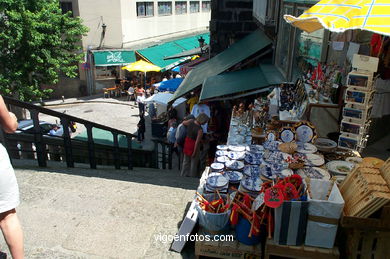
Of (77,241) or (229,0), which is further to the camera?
(229,0)

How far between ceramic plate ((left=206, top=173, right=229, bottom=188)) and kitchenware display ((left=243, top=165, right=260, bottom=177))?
34 cm

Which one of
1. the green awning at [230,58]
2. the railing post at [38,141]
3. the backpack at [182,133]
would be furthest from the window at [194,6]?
the railing post at [38,141]

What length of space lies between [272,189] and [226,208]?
66 centimetres

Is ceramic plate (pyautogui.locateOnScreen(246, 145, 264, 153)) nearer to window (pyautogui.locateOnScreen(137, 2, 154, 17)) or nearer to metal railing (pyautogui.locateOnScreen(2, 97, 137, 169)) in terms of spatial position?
metal railing (pyautogui.locateOnScreen(2, 97, 137, 169))

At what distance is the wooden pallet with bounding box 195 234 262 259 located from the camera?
351 cm

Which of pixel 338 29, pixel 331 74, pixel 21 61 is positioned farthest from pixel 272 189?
pixel 21 61

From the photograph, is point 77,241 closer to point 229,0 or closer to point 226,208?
point 226,208

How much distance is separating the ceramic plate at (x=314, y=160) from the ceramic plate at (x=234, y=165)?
93cm

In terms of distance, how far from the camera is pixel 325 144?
5160mm

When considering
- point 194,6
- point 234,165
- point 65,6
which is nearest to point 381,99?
point 234,165

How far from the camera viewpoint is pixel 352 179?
138 inches

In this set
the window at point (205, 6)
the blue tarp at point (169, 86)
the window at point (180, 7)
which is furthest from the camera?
the window at point (205, 6)

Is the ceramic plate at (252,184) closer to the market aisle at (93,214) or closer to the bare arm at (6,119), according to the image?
the market aisle at (93,214)

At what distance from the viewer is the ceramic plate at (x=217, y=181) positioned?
4.21 m
